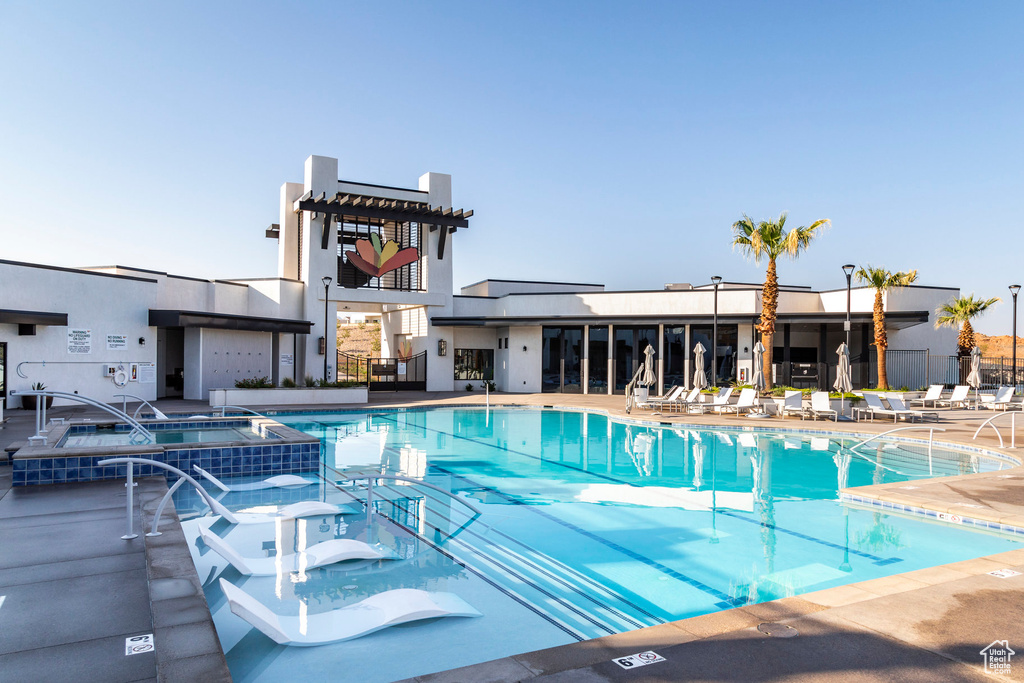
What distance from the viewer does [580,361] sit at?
27.1 meters

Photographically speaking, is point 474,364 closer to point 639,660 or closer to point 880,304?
point 880,304

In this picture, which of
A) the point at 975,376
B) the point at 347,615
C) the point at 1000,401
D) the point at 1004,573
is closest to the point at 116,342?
the point at 347,615

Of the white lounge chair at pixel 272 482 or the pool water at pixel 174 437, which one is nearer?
the white lounge chair at pixel 272 482

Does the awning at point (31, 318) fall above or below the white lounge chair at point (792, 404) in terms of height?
above

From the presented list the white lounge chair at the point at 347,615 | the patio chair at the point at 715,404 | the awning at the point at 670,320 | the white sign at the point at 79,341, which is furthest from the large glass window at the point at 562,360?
the white lounge chair at the point at 347,615

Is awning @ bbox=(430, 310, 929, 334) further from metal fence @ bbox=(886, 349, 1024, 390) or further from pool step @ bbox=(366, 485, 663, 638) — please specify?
pool step @ bbox=(366, 485, 663, 638)

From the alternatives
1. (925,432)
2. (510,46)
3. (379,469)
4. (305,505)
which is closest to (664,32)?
(510,46)

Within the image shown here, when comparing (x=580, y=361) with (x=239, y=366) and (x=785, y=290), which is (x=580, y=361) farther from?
(x=239, y=366)

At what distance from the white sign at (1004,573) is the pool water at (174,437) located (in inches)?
382

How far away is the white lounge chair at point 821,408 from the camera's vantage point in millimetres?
17578

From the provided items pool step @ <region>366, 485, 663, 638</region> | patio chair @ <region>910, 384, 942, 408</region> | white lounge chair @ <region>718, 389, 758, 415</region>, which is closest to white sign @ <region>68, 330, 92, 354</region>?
pool step @ <region>366, 485, 663, 638</region>

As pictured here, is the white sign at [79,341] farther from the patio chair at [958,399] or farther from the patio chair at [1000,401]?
the patio chair at [1000,401]

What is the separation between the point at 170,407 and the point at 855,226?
2758 centimetres

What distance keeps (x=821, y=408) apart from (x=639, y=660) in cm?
1639
